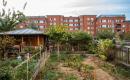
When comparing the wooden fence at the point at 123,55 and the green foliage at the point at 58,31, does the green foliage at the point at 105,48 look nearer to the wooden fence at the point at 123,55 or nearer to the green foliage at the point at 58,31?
the wooden fence at the point at 123,55

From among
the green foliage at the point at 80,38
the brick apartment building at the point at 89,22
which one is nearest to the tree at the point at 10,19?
the green foliage at the point at 80,38

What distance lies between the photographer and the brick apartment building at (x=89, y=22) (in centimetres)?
8906

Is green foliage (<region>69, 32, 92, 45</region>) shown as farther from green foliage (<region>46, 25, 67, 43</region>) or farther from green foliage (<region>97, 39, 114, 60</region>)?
green foliage (<region>97, 39, 114, 60</region>)

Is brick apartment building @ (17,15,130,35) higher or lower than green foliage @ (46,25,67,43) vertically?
higher

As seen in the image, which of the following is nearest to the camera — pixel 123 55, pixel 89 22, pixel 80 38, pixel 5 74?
pixel 5 74

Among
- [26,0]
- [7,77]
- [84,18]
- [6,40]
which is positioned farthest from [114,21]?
[7,77]

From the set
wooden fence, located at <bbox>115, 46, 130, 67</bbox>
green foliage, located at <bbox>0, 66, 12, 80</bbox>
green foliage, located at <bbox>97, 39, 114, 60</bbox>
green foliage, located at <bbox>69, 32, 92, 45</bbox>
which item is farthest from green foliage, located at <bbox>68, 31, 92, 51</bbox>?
green foliage, located at <bbox>0, 66, 12, 80</bbox>

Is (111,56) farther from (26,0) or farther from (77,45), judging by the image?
(26,0)

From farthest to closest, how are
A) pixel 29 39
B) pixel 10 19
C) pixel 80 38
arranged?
pixel 10 19
pixel 80 38
pixel 29 39

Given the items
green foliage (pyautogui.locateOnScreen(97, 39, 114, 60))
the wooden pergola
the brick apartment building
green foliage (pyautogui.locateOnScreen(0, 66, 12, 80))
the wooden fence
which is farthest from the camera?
the brick apartment building

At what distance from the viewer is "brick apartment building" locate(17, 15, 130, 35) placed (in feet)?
292

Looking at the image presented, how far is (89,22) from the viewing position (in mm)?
91938

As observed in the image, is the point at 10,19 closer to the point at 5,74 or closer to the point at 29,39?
the point at 29,39

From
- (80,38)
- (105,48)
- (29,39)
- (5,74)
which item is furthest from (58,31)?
(5,74)
